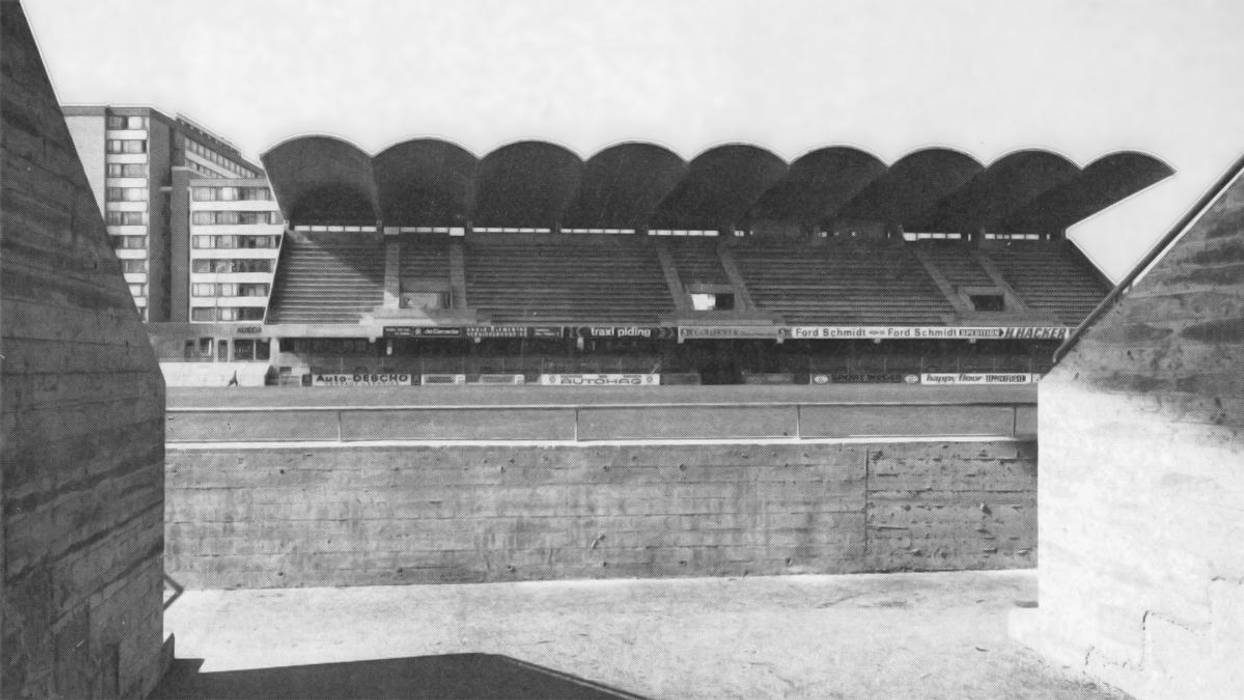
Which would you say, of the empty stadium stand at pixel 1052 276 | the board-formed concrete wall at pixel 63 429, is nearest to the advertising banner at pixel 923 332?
the empty stadium stand at pixel 1052 276

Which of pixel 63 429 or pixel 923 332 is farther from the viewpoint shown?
pixel 923 332

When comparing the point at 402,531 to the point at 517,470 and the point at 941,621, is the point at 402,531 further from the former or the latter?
the point at 941,621

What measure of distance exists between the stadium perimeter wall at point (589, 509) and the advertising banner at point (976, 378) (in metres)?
20.7

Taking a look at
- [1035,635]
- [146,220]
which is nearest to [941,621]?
[1035,635]

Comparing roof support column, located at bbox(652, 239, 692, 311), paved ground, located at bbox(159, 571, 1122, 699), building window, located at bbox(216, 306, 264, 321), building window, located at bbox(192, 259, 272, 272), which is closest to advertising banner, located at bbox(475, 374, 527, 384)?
roof support column, located at bbox(652, 239, 692, 311)

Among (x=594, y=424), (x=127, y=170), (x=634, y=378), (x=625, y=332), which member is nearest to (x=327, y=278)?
(x=625, y=332)

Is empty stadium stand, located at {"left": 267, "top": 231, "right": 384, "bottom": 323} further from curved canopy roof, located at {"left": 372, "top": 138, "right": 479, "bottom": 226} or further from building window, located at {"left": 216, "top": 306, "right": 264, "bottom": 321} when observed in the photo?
building window, located at {"left": 216, "top": 306, "right": 264, "bottom": 321}

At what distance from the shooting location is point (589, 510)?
35.0 ft

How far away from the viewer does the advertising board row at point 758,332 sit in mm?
31859

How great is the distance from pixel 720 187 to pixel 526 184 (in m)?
9.04

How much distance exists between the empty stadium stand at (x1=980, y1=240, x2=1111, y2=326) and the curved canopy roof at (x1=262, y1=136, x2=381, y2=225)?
3025 centimetres

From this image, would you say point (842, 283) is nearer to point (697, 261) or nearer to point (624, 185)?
point (697, 261)

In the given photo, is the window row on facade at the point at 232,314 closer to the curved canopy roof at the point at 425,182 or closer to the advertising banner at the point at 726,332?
the curved canopy roof at the point at 425,182

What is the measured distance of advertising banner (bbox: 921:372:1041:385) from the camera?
30636 millimetres
